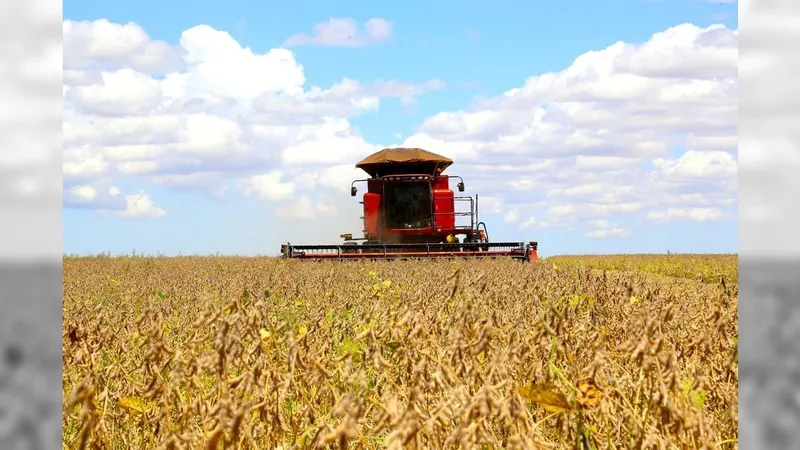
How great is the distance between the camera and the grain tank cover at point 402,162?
20.9 metres

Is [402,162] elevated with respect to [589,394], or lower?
elevated

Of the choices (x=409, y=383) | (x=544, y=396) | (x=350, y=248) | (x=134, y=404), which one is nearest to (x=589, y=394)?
(x=544, y=396)

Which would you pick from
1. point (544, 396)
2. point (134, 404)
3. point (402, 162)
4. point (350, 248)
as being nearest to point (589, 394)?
point (544, 396)

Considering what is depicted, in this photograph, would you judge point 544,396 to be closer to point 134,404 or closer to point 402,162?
point 134,404

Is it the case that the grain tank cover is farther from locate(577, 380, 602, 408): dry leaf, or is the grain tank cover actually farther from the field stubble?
locate(577, 380, 602, 408): dry leaf

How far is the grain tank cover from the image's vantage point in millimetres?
20922

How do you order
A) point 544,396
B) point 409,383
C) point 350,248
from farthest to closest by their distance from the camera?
1. point 350,248
2. point 409,383
3. point 544,396

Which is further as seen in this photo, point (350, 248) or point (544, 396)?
point (350, 248)

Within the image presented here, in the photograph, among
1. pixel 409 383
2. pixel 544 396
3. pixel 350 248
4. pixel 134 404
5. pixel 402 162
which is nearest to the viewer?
pixel 544 396

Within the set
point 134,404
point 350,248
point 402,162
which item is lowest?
point 134,404

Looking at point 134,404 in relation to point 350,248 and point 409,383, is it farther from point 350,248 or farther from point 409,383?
point 350,248

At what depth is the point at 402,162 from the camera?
20.8 m
